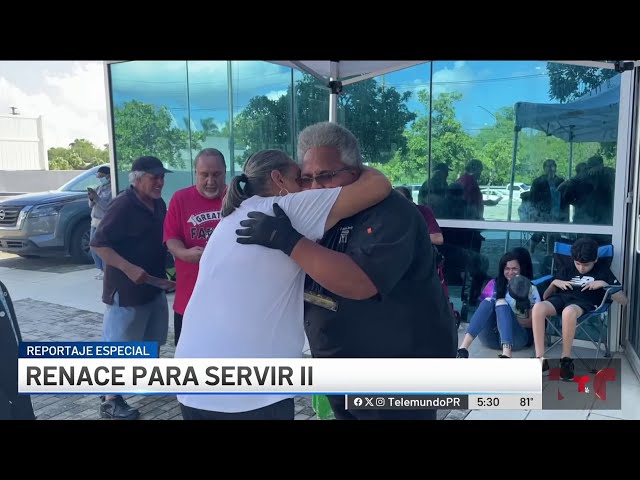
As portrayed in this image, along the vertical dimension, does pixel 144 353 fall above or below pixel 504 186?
below

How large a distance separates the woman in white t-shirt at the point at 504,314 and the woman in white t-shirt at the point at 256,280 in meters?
1.24

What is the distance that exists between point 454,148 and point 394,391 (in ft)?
5.97

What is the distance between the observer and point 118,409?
2070 millimetres

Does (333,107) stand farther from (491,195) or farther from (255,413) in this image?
(255,413)

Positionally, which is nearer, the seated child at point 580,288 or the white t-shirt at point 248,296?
the white t-shirt at point 248,296

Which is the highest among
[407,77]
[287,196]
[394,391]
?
[407,77]

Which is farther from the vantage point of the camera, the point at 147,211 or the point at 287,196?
the point at 147,211

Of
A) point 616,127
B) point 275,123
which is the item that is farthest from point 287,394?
point 616,127

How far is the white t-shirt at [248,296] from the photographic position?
136 centimetres

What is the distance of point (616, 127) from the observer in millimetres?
3010

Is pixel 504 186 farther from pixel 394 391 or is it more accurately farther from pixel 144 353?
pixel 144 353

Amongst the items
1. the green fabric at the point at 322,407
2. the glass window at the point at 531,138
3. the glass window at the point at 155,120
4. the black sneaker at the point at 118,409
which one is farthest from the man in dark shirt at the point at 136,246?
the glass window at the point at 531,138

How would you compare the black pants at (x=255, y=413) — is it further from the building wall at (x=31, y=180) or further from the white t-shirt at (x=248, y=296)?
the building wall at (x=31, y=180)

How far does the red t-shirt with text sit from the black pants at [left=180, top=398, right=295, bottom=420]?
2.58 feet
